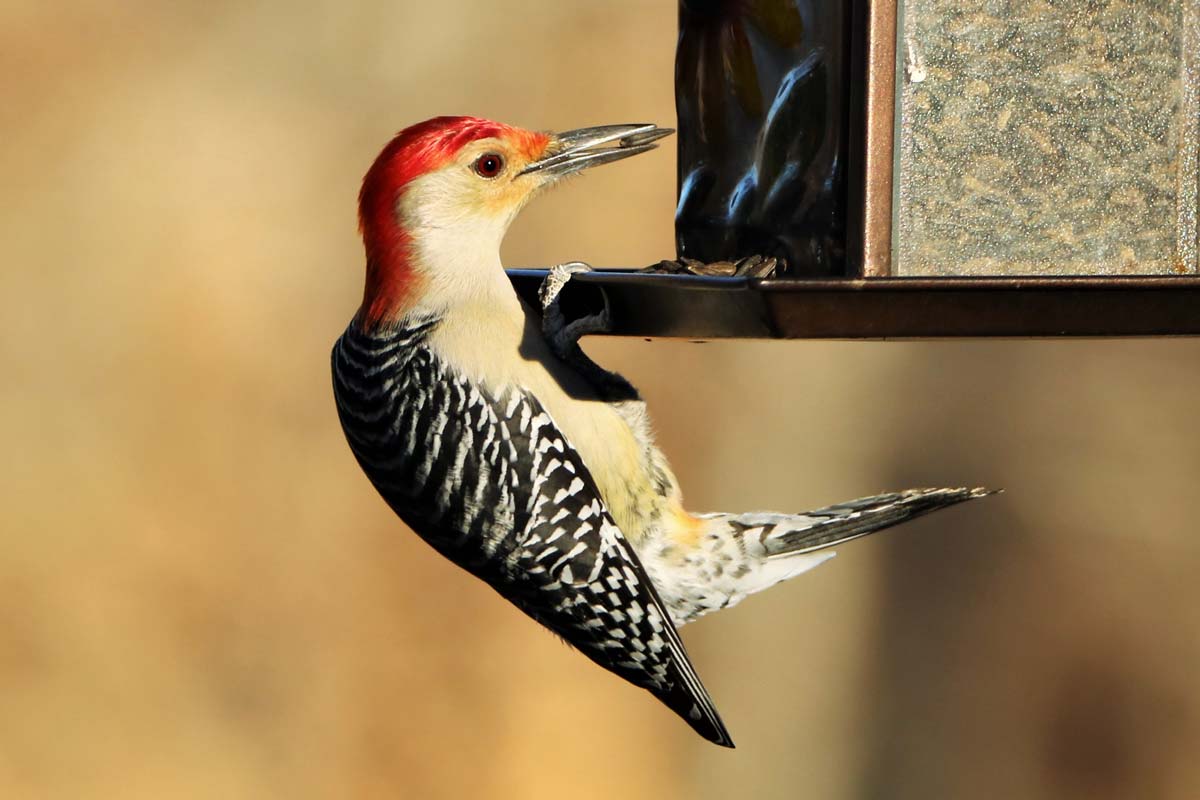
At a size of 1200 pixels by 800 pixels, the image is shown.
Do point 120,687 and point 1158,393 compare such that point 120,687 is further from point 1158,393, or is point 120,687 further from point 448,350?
point 1158,393

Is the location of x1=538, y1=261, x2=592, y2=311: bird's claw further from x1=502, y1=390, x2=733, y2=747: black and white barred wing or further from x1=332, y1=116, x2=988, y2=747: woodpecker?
x1=502, y1=390, x2=733, y2=747: black and white barred wing

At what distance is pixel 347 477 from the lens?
235 inches

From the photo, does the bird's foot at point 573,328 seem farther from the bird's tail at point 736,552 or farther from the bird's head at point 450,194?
the bird's tail at point 736,552

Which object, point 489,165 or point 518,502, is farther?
point 489,165

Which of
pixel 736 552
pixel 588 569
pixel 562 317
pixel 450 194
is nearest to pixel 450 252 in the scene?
pixel 450 194

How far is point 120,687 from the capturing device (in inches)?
230

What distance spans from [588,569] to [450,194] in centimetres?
90

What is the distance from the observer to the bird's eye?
352 centimetres

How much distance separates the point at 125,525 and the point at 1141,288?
447 cm

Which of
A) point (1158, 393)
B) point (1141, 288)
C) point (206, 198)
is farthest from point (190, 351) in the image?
point (1141, 288)

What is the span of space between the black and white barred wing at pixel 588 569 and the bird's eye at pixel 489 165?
0.51 meters

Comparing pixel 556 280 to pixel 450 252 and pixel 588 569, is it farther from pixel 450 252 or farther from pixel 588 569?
pixel 588 569

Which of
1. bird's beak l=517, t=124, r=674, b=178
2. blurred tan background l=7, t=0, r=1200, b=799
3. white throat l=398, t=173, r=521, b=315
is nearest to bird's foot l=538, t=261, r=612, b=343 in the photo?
white throat l=398, t=173, r=521, b=315

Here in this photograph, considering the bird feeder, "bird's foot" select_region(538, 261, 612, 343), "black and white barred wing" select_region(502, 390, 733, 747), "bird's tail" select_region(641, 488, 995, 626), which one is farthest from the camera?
"bird's tail" select_region(641, 488, 995, 626)
